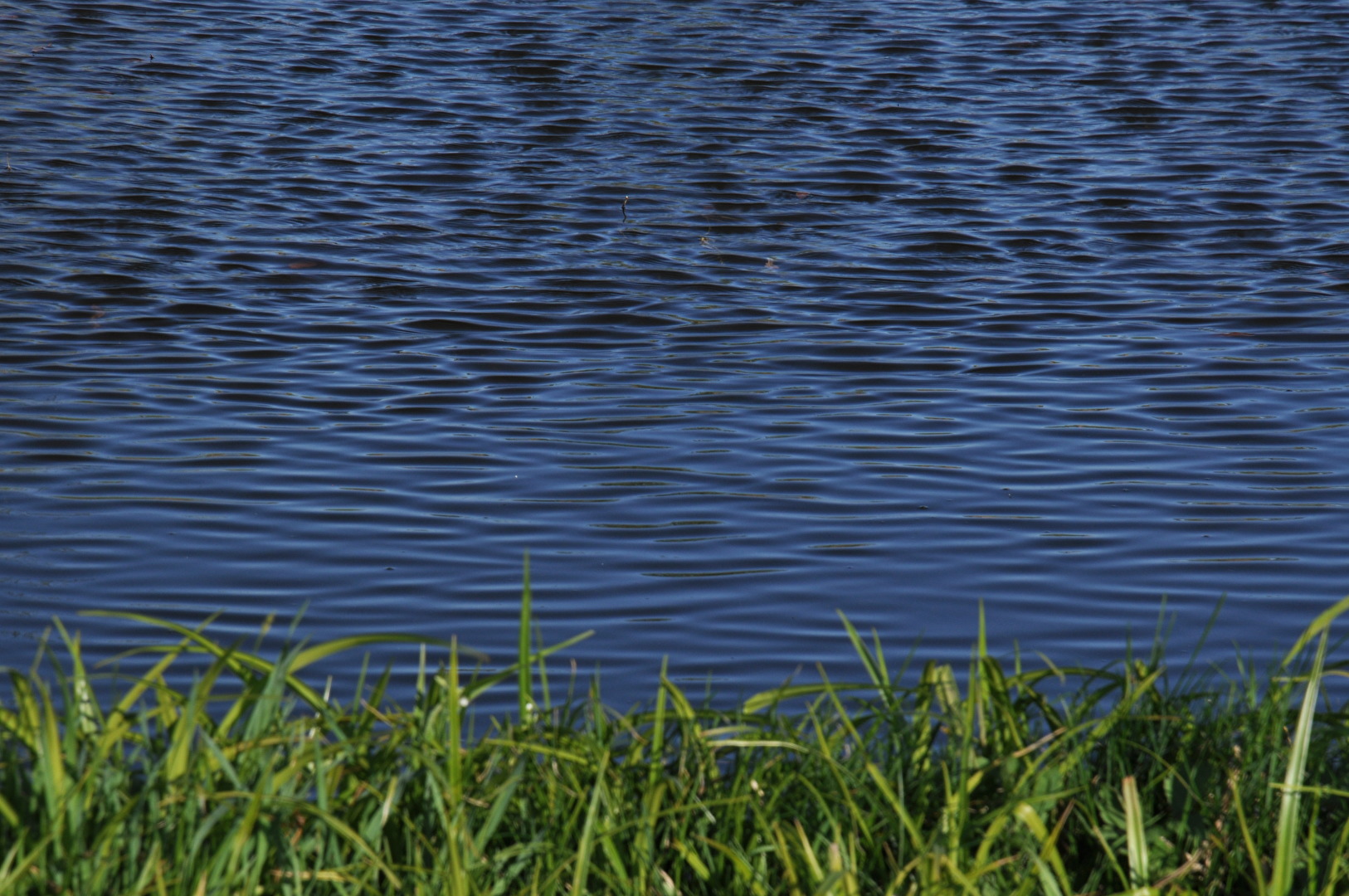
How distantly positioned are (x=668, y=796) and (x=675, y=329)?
5.22m

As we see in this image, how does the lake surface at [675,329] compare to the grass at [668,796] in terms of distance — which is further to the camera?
the lake surface at [675,329]

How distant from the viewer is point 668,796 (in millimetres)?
3209

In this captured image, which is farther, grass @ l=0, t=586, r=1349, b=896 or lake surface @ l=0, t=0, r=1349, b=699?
lake surface @ l=0, t=0, r=1349, b=699

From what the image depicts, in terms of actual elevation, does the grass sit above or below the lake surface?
above

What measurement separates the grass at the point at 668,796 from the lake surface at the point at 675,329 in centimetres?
139

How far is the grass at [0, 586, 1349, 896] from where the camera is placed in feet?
9.22

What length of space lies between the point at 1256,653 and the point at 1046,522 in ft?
3.85

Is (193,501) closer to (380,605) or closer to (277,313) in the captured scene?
(380,605)

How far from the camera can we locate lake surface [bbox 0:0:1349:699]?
536cm

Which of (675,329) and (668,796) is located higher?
(668,796)

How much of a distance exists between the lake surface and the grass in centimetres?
139

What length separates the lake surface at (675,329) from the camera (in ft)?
17.6

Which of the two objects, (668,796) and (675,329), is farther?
(675,329)

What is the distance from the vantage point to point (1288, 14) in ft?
52.3
